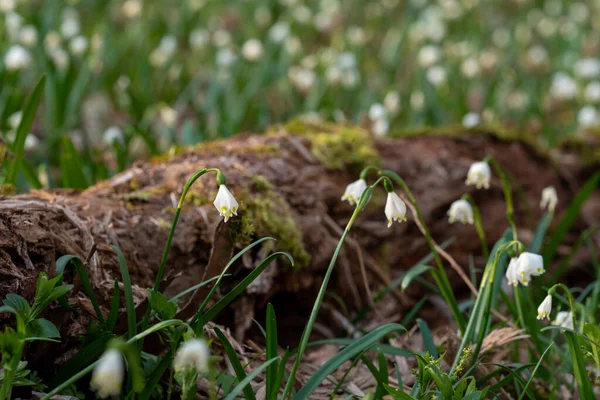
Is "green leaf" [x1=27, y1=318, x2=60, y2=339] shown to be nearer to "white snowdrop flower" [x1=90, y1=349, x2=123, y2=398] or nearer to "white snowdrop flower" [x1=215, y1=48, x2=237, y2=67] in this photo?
"white snowdrop flower" [x1=90, y1=349, x2=123, y2=398]

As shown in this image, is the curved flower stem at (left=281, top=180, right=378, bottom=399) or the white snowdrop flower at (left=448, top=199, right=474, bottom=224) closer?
the curved flower stem at (left=281, top=180, right=378, bottom=399)

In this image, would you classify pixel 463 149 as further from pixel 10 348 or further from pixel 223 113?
pixel 10 348

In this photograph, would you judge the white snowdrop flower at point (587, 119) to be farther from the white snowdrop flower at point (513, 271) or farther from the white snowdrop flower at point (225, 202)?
the white snowdrop flower at point (225, 202)

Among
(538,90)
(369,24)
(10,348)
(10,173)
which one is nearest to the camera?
(10,348)

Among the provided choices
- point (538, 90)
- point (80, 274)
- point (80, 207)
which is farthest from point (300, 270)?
point (538, 90)

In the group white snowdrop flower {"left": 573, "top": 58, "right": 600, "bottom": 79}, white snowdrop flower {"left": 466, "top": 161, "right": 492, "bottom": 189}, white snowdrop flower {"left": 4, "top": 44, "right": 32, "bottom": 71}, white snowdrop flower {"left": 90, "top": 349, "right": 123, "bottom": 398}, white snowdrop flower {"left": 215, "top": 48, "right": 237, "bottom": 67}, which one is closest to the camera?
white snowdrop flower {"left": 90, "top": 349, "right": 123, "bottom": 398}

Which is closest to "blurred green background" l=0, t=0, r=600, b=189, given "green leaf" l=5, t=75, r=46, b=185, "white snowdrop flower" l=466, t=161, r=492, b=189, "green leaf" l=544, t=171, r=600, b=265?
"green leaf" l=5, t=75, r=46, b=185
